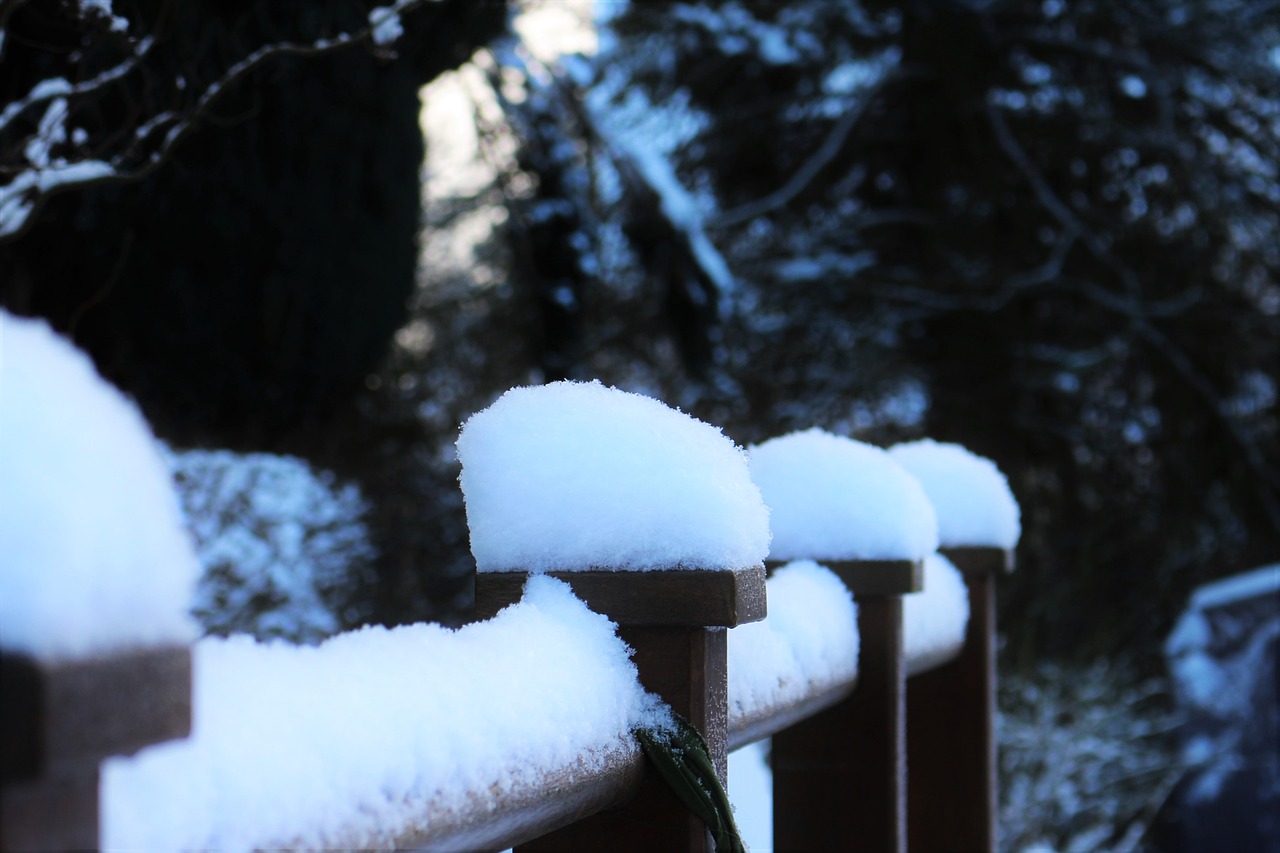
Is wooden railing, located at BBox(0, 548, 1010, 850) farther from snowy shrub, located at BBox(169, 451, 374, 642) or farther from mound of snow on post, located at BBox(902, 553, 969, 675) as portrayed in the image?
snowy shrub, located at BBox(169, 451, 374, 642)

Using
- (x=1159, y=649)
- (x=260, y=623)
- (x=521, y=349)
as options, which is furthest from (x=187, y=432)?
(x=1159, y=649)

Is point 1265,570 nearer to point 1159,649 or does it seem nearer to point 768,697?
point 1159,649

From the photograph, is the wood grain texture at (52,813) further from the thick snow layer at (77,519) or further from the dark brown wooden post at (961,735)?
the dark brown wooden post at (961,735)

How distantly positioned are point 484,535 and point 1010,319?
6.85 metres

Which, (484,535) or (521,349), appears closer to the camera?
(484,535)

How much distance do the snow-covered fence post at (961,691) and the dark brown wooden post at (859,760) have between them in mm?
503

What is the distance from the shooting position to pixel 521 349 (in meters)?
6.88

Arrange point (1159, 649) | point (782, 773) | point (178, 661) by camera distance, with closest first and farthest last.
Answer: point (178, 661), point (782, 773), point (1159, 649)

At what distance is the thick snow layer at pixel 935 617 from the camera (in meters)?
1.62

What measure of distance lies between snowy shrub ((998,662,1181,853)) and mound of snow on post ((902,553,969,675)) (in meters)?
4.32

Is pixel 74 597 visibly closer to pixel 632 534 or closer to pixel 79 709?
pixel 79 709

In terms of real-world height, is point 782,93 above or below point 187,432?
above

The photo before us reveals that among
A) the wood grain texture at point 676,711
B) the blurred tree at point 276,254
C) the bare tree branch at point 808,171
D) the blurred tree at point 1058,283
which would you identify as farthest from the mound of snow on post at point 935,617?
the bare tree branch at point 808,171

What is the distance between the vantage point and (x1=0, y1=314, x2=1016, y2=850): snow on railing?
1.26 feet
